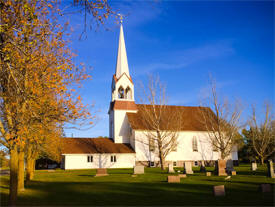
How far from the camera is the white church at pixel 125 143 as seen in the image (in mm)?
39844

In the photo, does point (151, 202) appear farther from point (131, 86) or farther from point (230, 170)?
point (131, 86)

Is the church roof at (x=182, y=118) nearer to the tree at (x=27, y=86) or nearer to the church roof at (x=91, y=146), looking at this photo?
the church roof at (x=91, y=146)

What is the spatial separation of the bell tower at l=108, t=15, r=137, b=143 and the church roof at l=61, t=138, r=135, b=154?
2023 millimetres

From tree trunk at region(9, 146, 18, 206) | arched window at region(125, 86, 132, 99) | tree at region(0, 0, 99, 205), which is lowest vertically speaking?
tree trunk at region(9, 146, 18, 206)

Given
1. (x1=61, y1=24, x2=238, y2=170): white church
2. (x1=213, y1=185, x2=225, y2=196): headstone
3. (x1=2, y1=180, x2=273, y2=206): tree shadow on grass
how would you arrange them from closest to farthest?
(x1=2, y1=180, x2=273, y2=206): tree shadow on grass
(x1=213, y1=185, x2=225, y2=196): headstone
(x1=61, y1=24, x2=238, y2=170): white church

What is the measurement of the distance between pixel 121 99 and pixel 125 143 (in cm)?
819

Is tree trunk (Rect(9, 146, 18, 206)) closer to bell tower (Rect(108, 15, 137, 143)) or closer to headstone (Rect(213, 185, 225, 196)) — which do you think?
headstone (Rect(213, 185, 225, 196))

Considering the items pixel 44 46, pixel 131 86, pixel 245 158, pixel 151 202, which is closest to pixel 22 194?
pixel 151 202

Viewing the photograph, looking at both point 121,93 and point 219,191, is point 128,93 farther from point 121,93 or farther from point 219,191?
point 219,191

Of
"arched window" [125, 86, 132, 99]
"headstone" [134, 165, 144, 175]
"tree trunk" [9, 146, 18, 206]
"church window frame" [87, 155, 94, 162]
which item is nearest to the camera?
"tree trunk" [9, 146, 18, 206]

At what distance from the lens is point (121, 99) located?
153 ft

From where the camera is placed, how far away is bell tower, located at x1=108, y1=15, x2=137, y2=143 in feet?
149

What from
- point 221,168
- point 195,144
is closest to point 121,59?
point 195,144

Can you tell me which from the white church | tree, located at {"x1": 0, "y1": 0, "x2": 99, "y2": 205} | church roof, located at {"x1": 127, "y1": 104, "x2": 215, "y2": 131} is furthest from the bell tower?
tree, located at {"x1": 0, "y1": 0, "x2": 99, "y2": 205}
